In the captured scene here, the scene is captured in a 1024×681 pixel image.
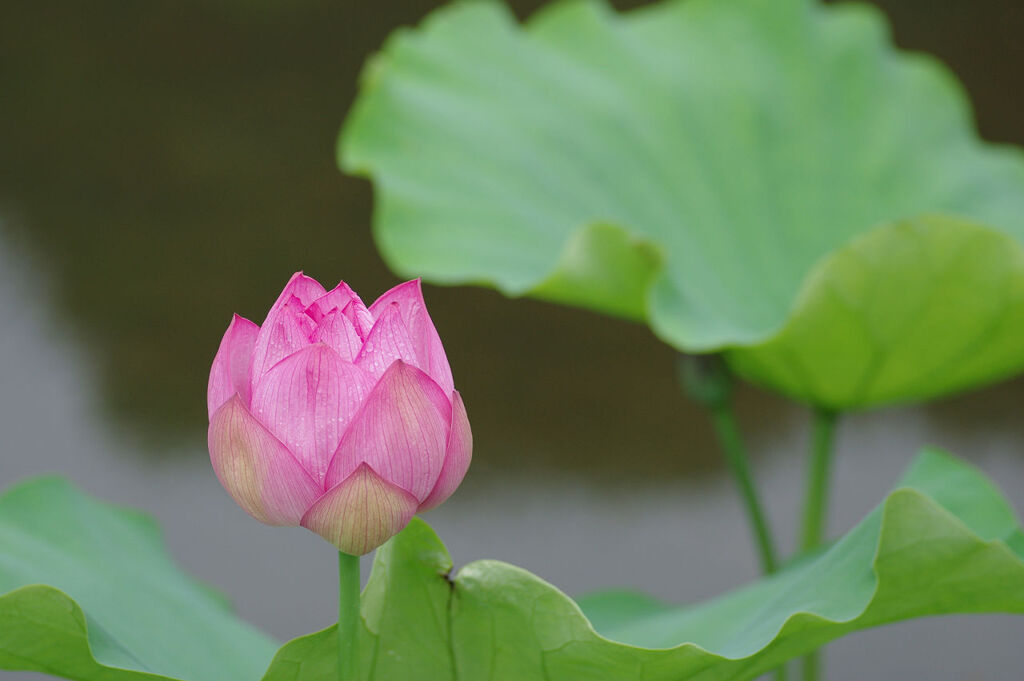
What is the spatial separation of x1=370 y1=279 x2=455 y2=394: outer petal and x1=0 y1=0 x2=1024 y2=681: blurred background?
78cm

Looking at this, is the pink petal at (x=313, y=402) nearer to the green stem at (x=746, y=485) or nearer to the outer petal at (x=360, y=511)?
the outer petal at (x=360, y=511)

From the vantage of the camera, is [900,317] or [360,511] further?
[900,317]

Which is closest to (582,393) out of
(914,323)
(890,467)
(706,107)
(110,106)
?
(890,467)

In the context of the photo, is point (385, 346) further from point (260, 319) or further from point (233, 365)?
point (260, 319)

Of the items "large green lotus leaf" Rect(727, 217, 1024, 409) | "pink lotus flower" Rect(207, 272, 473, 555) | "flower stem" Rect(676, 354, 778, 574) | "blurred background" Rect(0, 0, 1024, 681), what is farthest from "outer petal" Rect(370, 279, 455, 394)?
"blurred background" Rect(0, 0, 1024, 681)

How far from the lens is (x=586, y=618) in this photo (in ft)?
1.21

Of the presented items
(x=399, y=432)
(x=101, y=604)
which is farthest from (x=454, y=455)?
(x=101, y=604)

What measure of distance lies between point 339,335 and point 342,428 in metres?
0.02

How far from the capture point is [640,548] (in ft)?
3.85

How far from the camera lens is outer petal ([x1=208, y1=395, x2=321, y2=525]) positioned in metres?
0.30

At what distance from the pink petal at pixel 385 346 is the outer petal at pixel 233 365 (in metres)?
0.04

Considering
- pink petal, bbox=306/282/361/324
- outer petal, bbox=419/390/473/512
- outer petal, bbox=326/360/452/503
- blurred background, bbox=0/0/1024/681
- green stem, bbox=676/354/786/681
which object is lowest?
blurred background, bbox=0/0/1024/681

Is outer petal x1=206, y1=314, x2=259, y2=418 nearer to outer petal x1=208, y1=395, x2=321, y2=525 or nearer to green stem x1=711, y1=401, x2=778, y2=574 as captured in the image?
outer petal x1=208, y1=395, x2=321, y2=525

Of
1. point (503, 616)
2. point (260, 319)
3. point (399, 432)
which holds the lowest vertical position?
point (260, 319)
